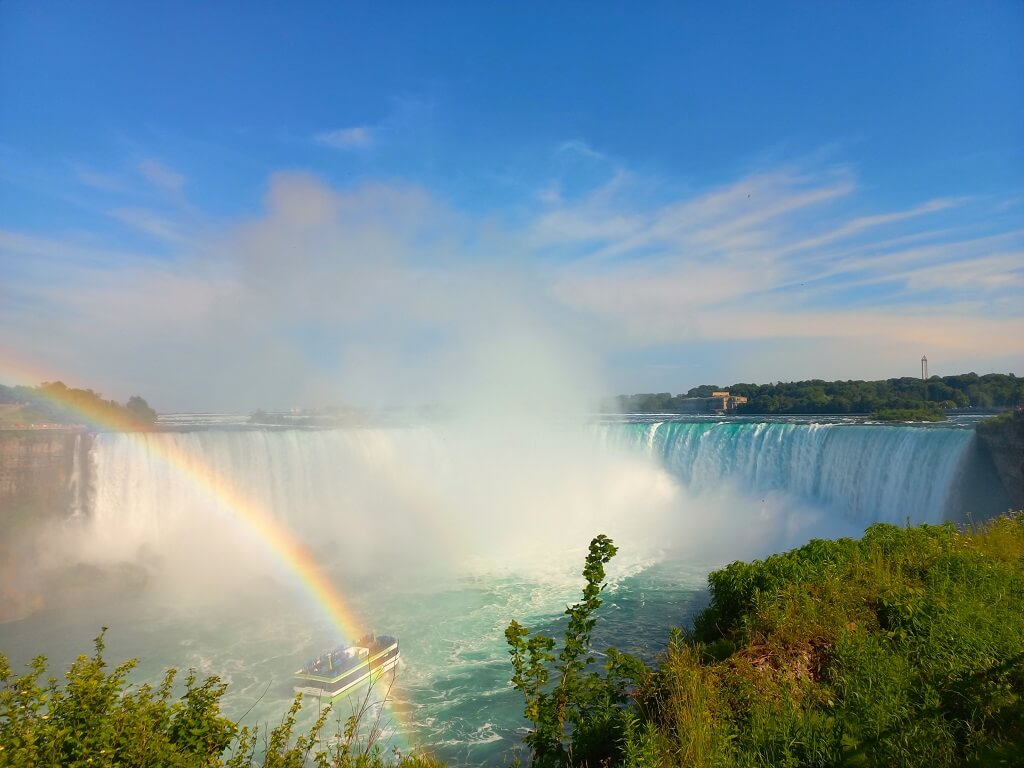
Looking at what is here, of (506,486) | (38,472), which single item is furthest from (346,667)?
(506,486)

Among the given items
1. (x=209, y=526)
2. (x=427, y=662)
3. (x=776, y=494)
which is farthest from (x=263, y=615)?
(x=776, y=494)

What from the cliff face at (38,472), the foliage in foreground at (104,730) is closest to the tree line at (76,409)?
the cliff face at (38,472)

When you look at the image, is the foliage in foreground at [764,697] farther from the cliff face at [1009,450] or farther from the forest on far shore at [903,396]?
the forest on far shore at [903,396]

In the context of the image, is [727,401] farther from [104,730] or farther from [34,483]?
[104,730]

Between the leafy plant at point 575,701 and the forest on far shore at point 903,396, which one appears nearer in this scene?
the leafy plant at point 575,701

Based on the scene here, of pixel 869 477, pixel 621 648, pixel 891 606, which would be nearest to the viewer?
pixel 891 606

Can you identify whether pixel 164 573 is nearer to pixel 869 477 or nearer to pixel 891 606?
pixel 891 606

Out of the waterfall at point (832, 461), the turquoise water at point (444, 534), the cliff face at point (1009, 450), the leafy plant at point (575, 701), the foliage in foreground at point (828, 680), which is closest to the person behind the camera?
the foliage in foreground at point (828, 680)
